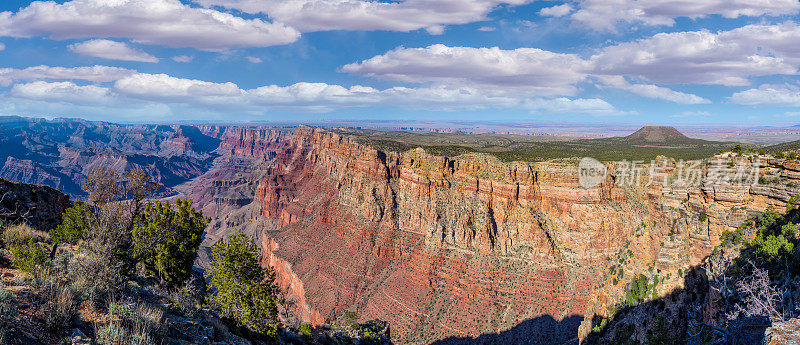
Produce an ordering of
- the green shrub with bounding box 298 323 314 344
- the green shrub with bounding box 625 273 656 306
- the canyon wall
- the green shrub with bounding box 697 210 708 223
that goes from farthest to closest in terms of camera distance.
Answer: the canyon wall
the green shrub with bounding box 298 323 314 344
the green shrub with bounding box 625 273 656 306
the green shrub with bounding box 697 210 708 223

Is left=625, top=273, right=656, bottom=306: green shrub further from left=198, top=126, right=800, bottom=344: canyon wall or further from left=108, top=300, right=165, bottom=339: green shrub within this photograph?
left=108, top=300, right=165, bottom=339: green shrub

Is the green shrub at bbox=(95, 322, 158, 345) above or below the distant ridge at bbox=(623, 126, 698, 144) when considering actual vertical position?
below

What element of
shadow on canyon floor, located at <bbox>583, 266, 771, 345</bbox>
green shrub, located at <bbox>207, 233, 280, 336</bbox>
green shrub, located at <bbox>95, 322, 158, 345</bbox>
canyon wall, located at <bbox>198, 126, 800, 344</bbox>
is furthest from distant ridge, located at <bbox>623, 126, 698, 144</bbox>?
green shrub, located at <bbox>95, 322, 158, 345</bbox>

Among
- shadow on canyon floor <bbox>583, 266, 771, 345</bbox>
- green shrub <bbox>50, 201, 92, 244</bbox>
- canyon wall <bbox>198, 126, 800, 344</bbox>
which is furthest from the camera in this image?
canyon wall <bbox>198, 126, 800, 344</bbox>

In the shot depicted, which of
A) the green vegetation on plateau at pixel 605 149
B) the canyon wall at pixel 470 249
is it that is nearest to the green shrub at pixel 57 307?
the canyon wall at pixel 470 249

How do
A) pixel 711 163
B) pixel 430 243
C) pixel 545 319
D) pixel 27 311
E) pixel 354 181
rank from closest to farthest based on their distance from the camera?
1. pixel 27 311
2. pixel 711 163
3. pixel 545 319
4. pixel 430 243
5. pixel 354 181

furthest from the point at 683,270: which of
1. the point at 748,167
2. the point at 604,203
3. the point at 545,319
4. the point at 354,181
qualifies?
the point at 354,181

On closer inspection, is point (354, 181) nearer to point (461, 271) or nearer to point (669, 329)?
point (461, 271)

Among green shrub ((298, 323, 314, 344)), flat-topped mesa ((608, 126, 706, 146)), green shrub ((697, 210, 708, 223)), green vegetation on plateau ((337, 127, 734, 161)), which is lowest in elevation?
green shrub ((298, 323, 314, 344))
